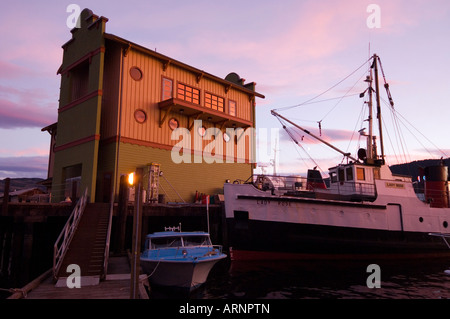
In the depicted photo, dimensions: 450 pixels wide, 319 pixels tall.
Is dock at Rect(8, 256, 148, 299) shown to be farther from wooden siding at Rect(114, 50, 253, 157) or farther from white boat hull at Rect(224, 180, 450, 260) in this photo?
wooden siding at Rect(114, 50, 253, 157)

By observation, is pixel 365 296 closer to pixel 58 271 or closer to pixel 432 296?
pixel 432 296

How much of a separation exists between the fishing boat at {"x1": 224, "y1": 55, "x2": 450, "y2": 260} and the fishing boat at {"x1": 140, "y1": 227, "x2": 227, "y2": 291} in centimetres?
520

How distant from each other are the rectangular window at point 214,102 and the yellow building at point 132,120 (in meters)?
0.09

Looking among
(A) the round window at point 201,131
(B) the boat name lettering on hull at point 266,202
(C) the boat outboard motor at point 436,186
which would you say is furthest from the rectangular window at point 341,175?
(A) the round window at point 201,131

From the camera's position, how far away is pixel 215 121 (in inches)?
1093

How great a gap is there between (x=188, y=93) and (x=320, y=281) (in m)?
17.7

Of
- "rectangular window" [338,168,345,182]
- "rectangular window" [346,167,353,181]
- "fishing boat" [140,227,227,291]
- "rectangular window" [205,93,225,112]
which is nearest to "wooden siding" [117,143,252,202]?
"rectangular window" [205,93,225,112]

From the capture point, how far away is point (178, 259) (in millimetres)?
12836

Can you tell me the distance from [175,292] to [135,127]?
44.2 ft

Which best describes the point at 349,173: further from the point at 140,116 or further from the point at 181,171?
the point at 140,116

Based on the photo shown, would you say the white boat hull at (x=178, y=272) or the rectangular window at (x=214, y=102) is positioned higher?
the rectangular window at (x=214, y=102)

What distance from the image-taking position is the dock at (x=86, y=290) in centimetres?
974

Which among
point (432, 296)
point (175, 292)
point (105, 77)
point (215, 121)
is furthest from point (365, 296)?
point (105, 77)

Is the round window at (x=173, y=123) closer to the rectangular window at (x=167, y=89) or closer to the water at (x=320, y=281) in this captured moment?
the rectangular window at (x=167, y=89)
